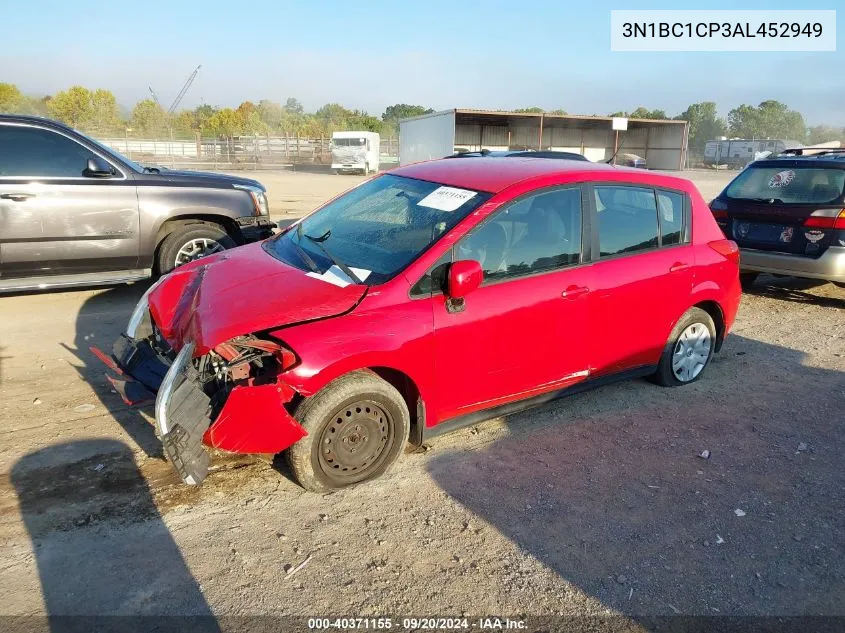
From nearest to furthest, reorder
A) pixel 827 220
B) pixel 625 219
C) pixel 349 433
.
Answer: pixel 349 433
pixel 625 219
pixel 827 220

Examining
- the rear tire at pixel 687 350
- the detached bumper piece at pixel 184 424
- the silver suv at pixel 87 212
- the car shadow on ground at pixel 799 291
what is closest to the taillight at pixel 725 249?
the rear tire at pixel 687 350

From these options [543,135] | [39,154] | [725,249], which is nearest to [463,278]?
[725,249]

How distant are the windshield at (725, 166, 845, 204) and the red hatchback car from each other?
3202 millimetres

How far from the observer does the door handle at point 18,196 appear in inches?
234

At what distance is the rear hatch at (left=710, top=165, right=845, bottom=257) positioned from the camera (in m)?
7.05

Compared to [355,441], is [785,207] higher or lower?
higher

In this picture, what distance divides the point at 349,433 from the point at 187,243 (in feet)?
14.0

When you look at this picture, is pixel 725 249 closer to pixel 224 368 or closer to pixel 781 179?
pixel 781 179

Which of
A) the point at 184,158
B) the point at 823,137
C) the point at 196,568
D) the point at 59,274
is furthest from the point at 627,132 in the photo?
the point at 823,137

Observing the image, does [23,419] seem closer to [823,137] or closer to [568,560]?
[568,560]

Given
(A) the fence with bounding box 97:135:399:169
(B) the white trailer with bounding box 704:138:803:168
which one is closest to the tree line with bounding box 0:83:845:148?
(A) the fence with bounding box 97:135:399:169

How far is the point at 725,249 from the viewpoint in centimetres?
507

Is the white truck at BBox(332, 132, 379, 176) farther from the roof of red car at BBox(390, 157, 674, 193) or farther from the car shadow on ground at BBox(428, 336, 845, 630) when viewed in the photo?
the car shadow on ground at BBox(428, 336, 845, 630)

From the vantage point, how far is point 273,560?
293cm
